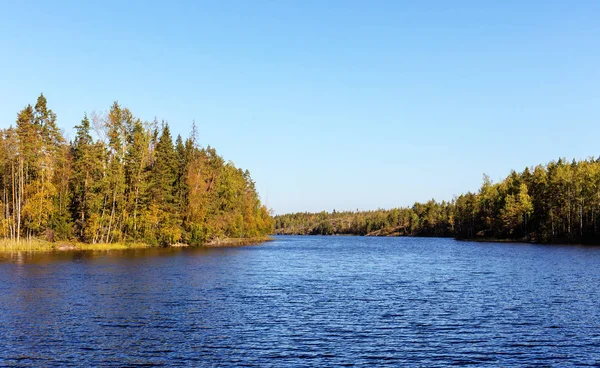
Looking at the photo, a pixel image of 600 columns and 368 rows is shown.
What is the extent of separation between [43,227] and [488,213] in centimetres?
14634

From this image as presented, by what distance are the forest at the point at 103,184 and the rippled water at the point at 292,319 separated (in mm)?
35584

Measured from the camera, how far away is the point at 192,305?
119ft

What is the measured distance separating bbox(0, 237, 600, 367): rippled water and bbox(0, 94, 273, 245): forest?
1401 inches

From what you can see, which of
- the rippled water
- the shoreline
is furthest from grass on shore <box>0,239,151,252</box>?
the rippled water

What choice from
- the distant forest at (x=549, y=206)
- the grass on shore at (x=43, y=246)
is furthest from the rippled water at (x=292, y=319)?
the distant forest at (x=549, y=206)

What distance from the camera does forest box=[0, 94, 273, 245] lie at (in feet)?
283

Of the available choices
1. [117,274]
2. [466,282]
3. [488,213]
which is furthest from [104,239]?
[488,213]

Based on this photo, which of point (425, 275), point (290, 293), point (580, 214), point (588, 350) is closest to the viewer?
point (588, 350)

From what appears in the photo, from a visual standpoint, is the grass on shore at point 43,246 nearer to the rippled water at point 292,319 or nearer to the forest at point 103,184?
the forest at point 103,184

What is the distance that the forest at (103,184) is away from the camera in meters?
86.2

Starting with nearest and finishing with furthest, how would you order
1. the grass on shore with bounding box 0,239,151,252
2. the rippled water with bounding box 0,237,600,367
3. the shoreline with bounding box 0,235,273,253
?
the rippled water with bounding box 0,237,600,367 → the grass on shore with bounding box 0,239,151,252 → the shoreline with bounding box 0,235,273,253

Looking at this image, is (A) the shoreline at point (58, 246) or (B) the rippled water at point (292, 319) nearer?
(B) the rippled water at point (292, 319)

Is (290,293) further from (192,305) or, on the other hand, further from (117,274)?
(117,274)

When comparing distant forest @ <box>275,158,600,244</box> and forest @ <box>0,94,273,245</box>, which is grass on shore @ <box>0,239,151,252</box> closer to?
forest @ <box>0,94,273,245</box>
